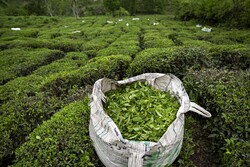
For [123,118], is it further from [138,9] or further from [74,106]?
[138,9]

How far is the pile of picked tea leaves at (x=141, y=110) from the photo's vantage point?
2236 millimetres

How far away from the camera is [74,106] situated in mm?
3121

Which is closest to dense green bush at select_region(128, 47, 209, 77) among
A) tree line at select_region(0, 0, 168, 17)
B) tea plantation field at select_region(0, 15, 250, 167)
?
tea plantation field at select_region(0, 15, 250, 167)

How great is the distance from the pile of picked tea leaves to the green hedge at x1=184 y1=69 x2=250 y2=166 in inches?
30.0

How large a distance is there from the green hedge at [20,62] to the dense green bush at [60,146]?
10.1 ft

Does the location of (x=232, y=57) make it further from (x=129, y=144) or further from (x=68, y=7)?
(x=68, y=7)

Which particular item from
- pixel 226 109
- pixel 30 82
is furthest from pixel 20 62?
pixel 226 109

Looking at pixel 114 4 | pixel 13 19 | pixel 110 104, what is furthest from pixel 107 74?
pixel 114 4

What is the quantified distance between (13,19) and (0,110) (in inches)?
723

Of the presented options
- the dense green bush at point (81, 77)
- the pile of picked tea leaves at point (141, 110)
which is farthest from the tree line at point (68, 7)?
the pile of picked tea leaves at point (141, 110)

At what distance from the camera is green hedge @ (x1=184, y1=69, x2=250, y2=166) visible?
241 cm

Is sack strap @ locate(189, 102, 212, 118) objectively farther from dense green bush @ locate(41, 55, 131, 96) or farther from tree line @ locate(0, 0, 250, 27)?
tree line @ locate(0, 0, 250, 27)

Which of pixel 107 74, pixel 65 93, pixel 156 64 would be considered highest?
pixel 156 64

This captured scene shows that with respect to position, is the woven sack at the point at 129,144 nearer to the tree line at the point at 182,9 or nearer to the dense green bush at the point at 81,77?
the dense green bush at the point at 81,77
